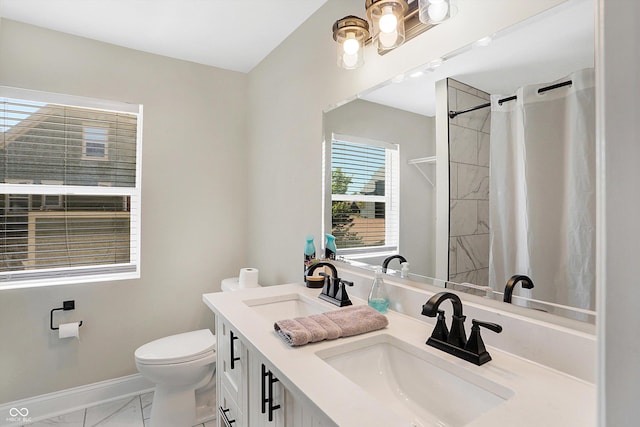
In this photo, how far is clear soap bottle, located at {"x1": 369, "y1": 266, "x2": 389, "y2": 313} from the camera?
127 cm

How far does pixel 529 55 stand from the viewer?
0.90m

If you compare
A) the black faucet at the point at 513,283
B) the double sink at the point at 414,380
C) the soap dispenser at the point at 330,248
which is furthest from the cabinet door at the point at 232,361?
the black faucet at the point at 513,283

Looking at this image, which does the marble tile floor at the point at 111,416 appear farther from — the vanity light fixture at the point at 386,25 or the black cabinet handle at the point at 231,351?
the vanity light fixture at the point at 386,25

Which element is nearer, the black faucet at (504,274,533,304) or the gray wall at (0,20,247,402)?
the black faucet at (504,274,533,304)

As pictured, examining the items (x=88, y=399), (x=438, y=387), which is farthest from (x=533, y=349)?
(x=88, y=399)

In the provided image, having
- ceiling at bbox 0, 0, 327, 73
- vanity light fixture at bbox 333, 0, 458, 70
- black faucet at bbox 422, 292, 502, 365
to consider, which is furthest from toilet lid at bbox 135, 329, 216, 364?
ceiling at bbox 0, 0, 327, 73

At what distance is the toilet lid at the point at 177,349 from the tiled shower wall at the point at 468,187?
1.54 metres

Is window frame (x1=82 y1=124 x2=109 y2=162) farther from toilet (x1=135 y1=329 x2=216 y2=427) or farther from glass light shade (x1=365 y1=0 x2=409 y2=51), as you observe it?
glass light shade (x1=365 y1=0 x2=409 y2=51)

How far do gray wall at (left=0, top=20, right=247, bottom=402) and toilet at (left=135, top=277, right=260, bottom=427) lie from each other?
1.55ft

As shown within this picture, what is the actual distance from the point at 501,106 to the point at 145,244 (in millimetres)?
2331

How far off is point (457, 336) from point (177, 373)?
160cm

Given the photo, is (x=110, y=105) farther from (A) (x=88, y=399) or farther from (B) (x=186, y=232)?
(A) (x=88, y=399)

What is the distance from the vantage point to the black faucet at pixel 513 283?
35.9 inches

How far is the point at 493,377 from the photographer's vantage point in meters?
0.79
